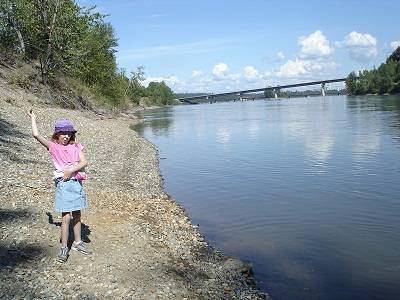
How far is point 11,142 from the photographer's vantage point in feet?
76.4

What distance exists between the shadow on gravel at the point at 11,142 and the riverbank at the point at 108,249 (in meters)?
0.11

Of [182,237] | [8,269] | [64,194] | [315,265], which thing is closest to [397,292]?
[315,265]

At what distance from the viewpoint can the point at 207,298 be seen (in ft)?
34.4

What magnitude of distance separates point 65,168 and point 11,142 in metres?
14.7

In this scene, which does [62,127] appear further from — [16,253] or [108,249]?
[108,249]

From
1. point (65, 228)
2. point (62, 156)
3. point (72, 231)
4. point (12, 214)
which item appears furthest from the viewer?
point (12, 214)

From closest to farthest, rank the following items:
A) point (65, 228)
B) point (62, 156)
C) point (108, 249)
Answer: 1. point (62, 156)
2. point (65, 228)
3. point (108, 249)

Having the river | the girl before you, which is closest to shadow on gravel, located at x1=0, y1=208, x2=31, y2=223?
the girl

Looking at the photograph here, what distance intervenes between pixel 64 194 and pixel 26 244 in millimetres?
1756

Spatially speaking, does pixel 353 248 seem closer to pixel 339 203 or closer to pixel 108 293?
pixel 339 203

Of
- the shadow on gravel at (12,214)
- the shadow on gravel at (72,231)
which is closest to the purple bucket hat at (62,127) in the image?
the shadow on gravel at (72,231)

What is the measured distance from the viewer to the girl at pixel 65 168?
1005cm

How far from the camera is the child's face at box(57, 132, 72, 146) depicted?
1009cm

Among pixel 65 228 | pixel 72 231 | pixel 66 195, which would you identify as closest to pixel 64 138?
pixel 66 195
